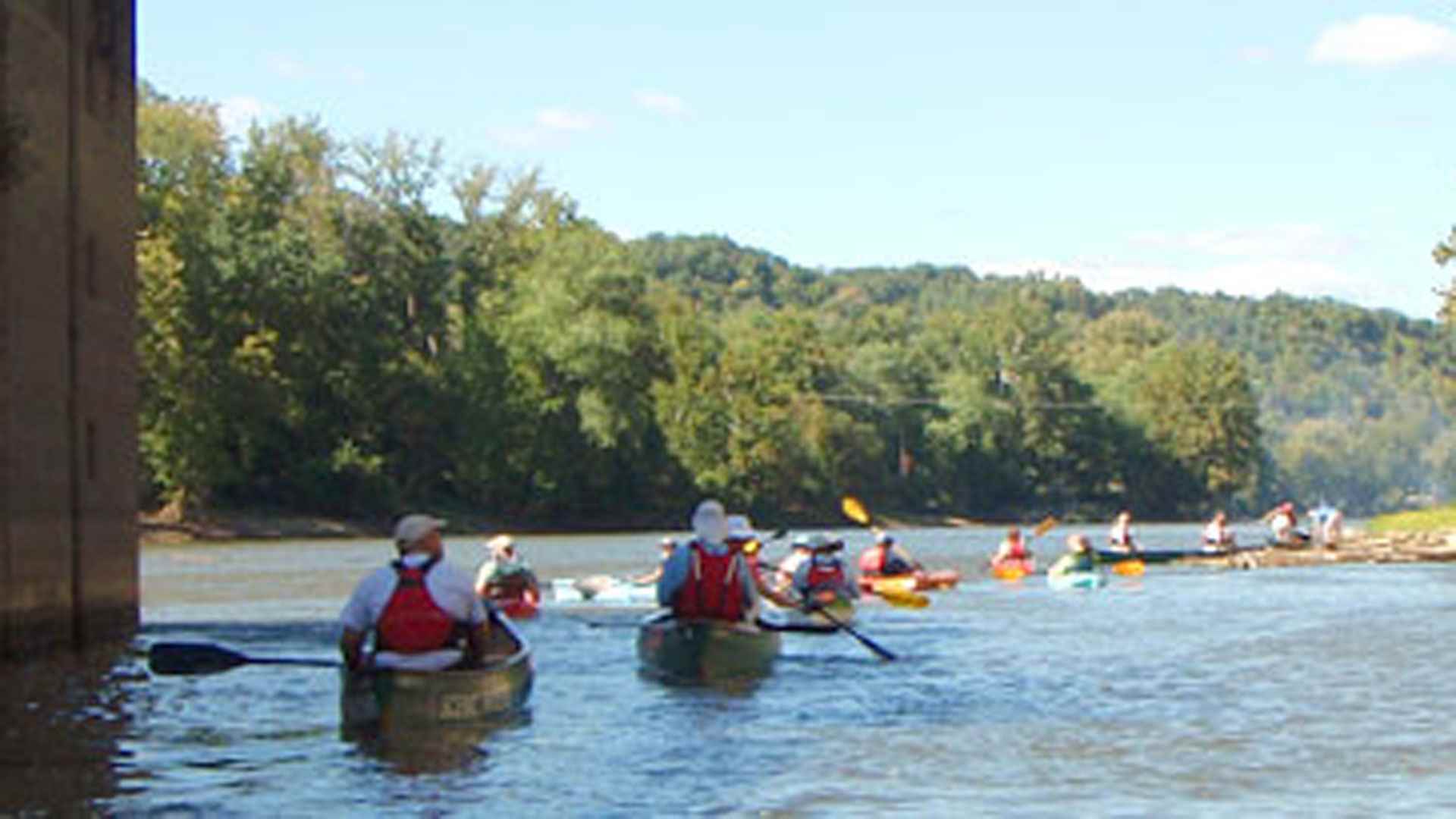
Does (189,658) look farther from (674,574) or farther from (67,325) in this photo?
(67,325)

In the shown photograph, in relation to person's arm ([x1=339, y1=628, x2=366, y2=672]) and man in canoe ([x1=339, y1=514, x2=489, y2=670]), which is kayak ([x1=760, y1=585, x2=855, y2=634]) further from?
person's arm ([x1=339, y1=628, x2=366, y2=672])

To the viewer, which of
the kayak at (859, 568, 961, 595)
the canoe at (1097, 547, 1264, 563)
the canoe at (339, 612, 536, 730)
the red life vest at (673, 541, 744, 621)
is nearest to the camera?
the canoe at (339, 612, 536, 730)

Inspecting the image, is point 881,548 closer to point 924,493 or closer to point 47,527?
point 47,527

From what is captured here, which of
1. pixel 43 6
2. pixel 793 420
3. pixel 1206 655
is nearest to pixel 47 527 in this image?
pixel 43 6

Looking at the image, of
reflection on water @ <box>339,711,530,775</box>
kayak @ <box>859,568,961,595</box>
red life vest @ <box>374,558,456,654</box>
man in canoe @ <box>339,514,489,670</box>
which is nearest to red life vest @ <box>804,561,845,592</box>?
kayak @ <box>859,568,961,595</box>

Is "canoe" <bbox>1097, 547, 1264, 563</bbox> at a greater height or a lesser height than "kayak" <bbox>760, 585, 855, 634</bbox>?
greater

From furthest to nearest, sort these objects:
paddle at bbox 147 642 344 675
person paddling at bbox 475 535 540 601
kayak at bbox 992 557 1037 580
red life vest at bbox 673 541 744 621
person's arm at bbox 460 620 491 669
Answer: kayak at bbox 992 557 1037 580 → person paddling at bbox 475 535 540 601 → red life vest at bbox 673 541 744 621 → paddle at bbox 147 642 344 675 → person's arm at bbox 460 620 491 669

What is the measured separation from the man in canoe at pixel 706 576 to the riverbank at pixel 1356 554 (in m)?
29.5

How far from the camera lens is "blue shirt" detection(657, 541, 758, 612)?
22.6 meters

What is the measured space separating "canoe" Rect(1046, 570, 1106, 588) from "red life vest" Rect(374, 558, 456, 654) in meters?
26.9

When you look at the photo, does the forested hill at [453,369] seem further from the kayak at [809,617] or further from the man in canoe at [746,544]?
the man in canoe at [746,544]

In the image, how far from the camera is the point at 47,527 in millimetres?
24156

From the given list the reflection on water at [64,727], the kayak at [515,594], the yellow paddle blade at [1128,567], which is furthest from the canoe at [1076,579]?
the reflection on water at [64,727]

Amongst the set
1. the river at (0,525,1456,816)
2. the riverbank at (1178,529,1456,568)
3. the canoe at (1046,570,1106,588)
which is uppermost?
the riverbank at (1178,529,1456,568)
